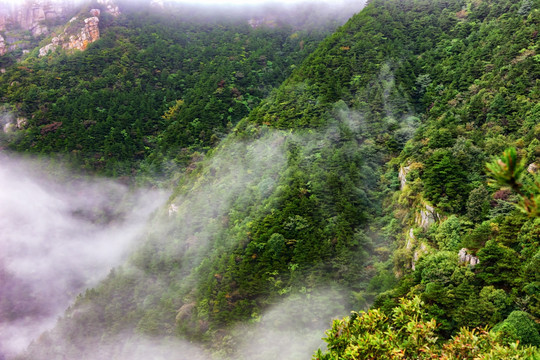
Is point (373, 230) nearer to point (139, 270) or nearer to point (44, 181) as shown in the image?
point (139, 270)

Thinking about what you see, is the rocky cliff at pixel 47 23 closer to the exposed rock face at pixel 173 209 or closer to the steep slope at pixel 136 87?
the steep slope at pixel 136 87

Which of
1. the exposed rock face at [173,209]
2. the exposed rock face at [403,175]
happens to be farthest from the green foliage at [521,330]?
the exposed rock face at [173,209]

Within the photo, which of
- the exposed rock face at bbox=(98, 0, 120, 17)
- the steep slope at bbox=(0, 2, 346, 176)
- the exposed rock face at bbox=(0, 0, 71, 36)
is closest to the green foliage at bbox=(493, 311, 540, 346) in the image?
the steep slope at bbox=(0, 2, 346, 176)

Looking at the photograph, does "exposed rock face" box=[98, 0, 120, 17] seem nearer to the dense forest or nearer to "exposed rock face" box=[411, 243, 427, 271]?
the dense forest

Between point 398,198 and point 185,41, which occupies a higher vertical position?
point 185,41

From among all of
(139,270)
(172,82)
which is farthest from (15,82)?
(139,270)

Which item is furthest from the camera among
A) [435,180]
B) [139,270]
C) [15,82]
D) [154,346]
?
[15,82]

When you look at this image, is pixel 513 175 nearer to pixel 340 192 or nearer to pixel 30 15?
pixel 340 192
